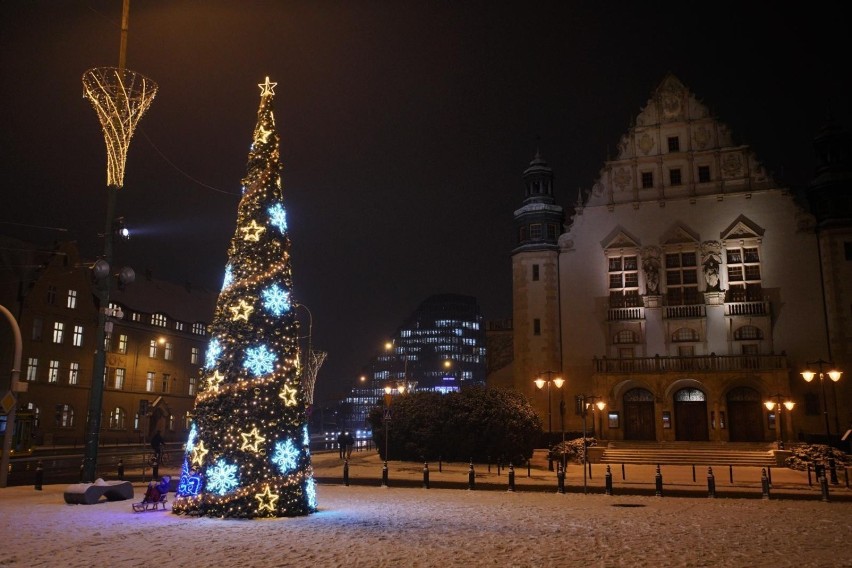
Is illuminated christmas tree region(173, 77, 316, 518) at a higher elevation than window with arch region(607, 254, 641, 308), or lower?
lower

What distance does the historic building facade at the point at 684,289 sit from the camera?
43.8 m

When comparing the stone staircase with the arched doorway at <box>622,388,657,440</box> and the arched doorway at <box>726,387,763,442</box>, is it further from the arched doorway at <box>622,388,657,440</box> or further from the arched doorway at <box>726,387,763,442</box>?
the arched doorway at <box>622,388,657,440</box>

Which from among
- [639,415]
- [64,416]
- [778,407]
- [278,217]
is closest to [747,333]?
[778,407]

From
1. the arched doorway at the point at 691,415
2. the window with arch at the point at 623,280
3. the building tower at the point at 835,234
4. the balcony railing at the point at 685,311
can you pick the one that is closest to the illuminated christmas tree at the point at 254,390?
the arched doorway at the point at 691,415

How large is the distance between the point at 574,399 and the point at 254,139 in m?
35.9

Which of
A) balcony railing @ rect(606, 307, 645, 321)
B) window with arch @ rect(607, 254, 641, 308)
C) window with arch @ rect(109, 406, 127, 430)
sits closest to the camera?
balcony railing @ rect(606, 307, 645, 321)

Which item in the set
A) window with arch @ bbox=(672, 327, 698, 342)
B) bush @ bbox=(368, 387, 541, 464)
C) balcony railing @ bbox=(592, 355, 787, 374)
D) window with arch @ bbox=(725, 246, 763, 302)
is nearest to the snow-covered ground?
bush @ bbox=(368, 387, 541, 464)

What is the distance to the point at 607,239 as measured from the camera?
49.9 m

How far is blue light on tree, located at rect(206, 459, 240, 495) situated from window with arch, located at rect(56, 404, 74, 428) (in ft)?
155

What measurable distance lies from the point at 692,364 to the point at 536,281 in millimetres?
12463

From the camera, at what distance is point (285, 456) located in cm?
1565

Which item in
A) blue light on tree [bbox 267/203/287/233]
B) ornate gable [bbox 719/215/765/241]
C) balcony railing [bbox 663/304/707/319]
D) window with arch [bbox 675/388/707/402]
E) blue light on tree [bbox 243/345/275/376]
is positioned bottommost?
blue light on tree [bbox 243/345/275/376]

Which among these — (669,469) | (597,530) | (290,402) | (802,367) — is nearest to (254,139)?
(290,402)

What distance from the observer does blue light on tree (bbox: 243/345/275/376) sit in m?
16.0
